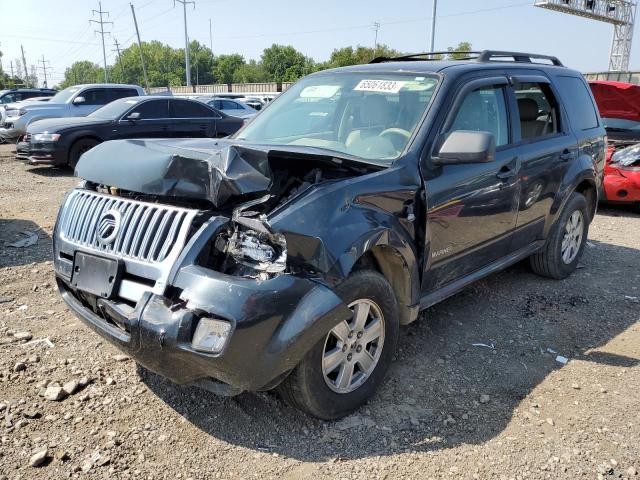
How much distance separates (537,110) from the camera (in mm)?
4590

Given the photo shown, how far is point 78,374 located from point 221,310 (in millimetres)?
1564

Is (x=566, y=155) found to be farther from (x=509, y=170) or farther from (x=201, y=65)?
(x=201, y=65)

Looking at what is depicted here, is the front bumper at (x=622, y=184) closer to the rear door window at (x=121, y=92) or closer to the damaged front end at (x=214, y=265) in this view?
the damaged front end at (x=214, y=265)

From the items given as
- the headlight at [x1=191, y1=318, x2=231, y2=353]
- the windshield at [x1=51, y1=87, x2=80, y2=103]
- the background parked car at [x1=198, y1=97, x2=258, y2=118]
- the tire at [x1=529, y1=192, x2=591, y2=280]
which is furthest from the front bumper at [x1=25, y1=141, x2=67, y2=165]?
the headlight at [x1=191, y1=318, x2=231, y2=353]

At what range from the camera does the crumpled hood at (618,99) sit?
8719 millimetres

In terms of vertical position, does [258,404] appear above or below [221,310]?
below

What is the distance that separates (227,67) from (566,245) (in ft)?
396

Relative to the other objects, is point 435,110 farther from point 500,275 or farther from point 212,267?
point 500,275

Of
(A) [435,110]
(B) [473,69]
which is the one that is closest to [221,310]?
(A) [435,110]

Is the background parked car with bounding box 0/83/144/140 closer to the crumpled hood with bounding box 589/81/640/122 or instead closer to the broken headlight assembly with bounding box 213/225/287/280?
the crumpled hood with bounding box 589/81/640/122

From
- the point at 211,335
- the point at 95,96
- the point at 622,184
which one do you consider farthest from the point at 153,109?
the point at 211,335

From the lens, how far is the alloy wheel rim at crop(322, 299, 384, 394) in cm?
283

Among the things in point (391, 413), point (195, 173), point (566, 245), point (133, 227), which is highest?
point (195, 173)

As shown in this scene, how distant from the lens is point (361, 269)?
2.88m
